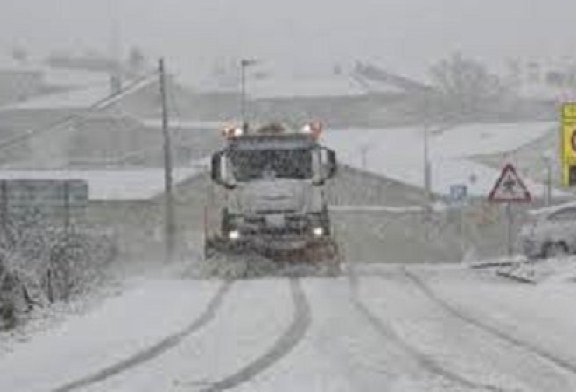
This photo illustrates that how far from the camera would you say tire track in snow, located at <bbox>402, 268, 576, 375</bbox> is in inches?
528

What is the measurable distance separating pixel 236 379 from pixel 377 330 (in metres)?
4.63

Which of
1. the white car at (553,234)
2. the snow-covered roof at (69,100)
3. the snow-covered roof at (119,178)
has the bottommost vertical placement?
the snow-covered roof at (119,178)

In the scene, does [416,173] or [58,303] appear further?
[416,173]

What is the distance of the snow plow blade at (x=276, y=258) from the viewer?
1193 inches

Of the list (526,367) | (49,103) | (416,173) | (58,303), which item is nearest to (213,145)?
(49,103)

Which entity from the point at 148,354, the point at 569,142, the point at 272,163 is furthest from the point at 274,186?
the point at 148,354

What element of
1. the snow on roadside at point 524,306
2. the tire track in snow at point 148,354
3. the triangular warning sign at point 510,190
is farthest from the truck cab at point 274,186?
the tire track in snow at point 148,354

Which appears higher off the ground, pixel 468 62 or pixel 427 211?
pixel 468 62

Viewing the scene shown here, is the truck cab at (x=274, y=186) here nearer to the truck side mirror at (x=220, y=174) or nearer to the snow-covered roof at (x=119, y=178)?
the truck side mirror at (x=220, y=174)

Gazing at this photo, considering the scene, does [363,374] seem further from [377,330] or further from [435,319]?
[435,319]

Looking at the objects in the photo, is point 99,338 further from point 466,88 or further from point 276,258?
point 466,88

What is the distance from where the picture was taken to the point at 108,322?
17938 millimetres

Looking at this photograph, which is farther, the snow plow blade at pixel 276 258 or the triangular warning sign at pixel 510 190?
the triangular warning sign at pixel 510 190

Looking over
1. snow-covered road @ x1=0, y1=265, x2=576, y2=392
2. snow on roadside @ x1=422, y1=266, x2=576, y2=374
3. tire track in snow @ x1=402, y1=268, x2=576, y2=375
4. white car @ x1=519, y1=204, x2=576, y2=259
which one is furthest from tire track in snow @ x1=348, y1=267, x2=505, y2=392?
white car @ x1=519, y1=204, x2=576, y2=259
